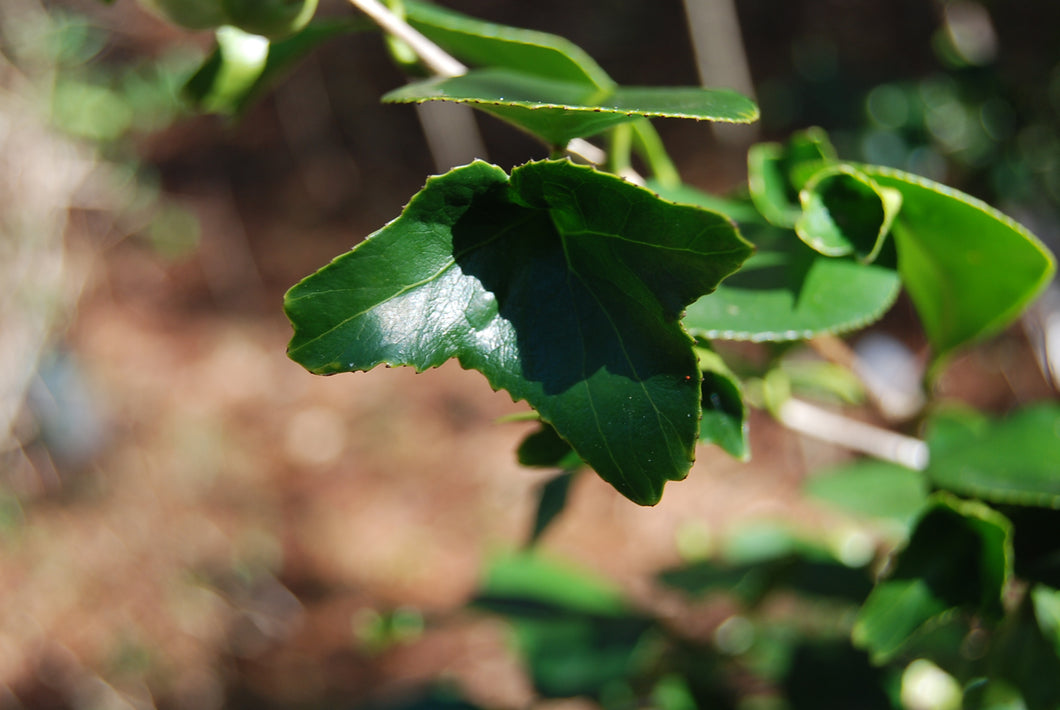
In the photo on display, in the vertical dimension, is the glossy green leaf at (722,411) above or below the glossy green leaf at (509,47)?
below

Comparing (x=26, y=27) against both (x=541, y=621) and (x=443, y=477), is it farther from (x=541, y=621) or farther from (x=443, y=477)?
(x=541, y=621)

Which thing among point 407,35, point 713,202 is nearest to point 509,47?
point 407,35

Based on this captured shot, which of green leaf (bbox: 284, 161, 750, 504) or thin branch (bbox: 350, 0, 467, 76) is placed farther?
thin branch (bbox: 350, 0, 467, 76)

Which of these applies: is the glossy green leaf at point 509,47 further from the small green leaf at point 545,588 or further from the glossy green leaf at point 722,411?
the small green leaf at point 545,588

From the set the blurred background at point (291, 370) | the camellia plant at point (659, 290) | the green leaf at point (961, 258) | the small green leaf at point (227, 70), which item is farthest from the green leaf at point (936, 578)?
the blurred background at point (291, 370)

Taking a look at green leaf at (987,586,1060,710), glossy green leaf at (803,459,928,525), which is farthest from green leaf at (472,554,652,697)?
green leaf at (987,586,1060,710)

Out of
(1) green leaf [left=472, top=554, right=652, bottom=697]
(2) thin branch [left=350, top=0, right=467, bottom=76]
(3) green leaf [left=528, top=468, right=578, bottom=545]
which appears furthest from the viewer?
(1) green leaf [left=472, top=554, right=652, bottom=697]

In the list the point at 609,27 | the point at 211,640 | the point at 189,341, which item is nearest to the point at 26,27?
the point at 189,341

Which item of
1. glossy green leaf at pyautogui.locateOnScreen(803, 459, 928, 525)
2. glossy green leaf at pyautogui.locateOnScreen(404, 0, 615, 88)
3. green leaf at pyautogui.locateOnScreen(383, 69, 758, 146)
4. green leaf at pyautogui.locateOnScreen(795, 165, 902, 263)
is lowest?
glossy green leaf at pyautogui.locateOnScreen(803, 459, 928, 525)

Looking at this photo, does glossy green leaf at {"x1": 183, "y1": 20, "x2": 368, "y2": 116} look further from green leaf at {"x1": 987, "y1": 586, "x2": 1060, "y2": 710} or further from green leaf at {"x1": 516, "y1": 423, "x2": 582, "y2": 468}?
green leaf at {"x1": 987, "y1": 586, "x2": 1060, "y2": 710}
